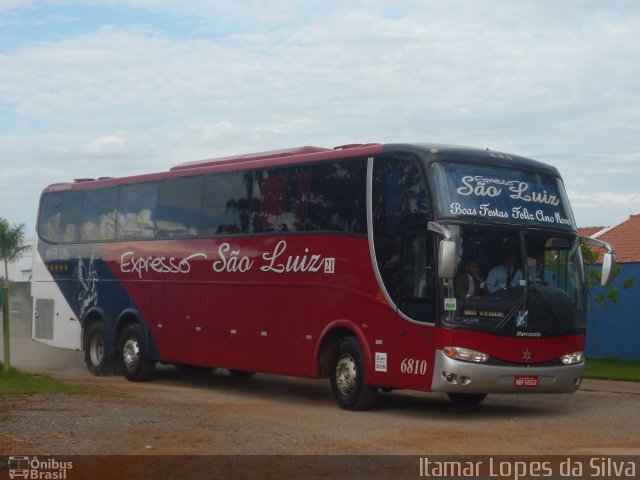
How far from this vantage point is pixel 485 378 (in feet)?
46.8

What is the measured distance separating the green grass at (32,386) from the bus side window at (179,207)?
10.9 ft

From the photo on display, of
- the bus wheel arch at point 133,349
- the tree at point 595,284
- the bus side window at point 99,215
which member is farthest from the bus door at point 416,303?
the tree at point 595,284

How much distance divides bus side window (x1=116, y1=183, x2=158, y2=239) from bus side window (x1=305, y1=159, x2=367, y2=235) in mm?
4702

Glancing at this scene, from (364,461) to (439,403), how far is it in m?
6.64

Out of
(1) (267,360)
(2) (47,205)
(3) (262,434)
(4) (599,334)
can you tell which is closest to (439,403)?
(1) (267,360)

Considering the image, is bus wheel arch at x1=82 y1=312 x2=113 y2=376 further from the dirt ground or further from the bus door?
the bus door

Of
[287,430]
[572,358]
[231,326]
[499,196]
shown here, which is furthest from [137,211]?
[572,358]

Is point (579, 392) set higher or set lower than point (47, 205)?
lower

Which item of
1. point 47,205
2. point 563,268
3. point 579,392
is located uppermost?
point 47,205

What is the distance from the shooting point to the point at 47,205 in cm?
2358

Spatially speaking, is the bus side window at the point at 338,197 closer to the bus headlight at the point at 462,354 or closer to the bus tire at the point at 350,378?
the bus tire at the point at 350,378

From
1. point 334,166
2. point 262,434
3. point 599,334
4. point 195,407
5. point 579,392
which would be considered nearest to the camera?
point 262,434

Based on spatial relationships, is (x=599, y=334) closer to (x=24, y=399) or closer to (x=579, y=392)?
(x=579, y=392)

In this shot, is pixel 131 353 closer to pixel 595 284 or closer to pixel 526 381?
pixel 526 381
